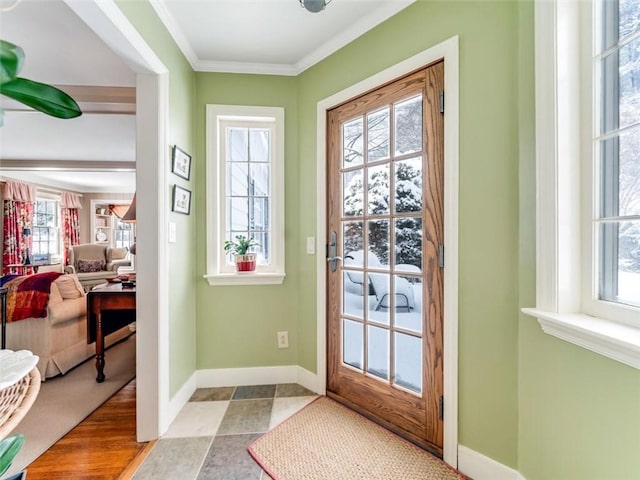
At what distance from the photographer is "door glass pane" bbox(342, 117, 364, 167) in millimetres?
1857

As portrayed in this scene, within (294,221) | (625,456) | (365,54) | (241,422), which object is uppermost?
(365,54)

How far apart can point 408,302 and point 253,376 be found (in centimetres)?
133

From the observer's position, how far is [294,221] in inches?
87.5

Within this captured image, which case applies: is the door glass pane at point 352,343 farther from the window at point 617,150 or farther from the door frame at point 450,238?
the window at point 617,150

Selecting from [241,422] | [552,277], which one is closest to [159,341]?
[241,422]

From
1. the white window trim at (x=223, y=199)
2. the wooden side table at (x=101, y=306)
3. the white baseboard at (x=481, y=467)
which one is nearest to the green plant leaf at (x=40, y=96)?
the white window trim at (x=223, y=199)

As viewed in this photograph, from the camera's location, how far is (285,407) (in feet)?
6.28

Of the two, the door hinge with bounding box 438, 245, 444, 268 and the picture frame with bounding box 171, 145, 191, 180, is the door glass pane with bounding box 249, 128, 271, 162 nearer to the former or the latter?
the picture frame with bounding box 171, 145, 191, 180

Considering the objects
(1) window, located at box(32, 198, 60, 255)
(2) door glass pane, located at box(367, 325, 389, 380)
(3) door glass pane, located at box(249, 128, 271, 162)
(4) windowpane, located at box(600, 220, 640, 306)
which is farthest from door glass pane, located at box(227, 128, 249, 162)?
(1) window, located at box(32, 198, 60, 255)

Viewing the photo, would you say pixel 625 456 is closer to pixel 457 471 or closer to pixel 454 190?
pixel 457 471

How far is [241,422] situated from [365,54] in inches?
92.0

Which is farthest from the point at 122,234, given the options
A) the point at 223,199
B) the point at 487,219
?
the point at 487,219

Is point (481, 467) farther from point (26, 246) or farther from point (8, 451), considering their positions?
point (26, 246)

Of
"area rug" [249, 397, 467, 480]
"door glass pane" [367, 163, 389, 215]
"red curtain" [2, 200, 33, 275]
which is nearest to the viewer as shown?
"area rug" [249, 397, 467, 480]
